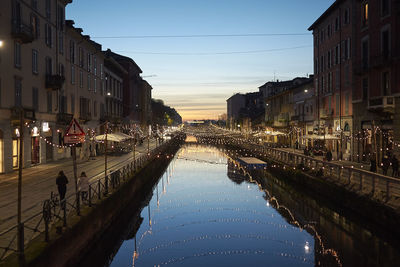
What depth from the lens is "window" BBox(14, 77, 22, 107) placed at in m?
29.2

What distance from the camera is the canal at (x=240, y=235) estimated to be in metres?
16.5

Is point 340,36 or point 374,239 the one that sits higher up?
point 340,36

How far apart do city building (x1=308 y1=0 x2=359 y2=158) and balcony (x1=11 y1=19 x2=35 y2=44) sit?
2720 cm

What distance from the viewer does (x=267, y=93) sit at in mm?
102875

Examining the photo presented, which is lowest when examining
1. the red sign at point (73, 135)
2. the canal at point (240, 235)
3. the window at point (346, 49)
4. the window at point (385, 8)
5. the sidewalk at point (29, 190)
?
the canal at point (240, 235)

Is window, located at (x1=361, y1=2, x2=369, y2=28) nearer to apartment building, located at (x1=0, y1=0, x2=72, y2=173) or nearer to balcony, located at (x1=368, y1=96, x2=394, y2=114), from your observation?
balcony, located at (x1=368, y1=96, x2=394, y2=114)

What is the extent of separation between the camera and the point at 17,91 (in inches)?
1164

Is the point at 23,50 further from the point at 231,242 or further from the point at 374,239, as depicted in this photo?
the point at 374,239

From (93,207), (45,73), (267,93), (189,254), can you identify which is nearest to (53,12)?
(45,73)

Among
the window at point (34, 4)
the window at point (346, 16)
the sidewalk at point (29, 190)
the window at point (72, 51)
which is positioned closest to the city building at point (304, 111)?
the window at point (346, 16)

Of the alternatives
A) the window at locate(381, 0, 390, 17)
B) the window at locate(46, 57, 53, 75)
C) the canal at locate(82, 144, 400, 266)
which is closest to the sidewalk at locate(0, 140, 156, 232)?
the canal at locate(82, 144, 400, 266)

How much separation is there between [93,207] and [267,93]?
89.6m

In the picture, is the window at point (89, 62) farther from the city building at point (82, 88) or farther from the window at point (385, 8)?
the window at point (385, 8)

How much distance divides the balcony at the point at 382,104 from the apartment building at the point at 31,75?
23.6 meters
